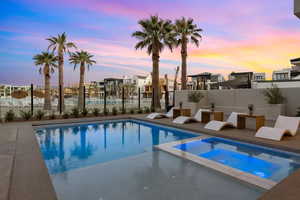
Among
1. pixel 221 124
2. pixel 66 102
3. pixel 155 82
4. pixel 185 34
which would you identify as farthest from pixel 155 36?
pixel 66 102

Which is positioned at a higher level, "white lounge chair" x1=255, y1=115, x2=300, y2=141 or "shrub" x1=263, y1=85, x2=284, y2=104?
"shrub" x1=263, y1=85, x2=284, y2=104

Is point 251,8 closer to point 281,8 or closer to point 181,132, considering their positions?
point 281,8

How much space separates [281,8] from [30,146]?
14.0 meters

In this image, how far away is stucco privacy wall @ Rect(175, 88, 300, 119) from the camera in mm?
9062

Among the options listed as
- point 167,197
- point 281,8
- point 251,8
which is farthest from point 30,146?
point 281,8

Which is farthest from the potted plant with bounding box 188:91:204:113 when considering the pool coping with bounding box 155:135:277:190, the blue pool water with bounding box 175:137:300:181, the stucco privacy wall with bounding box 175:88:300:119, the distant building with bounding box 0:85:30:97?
the distant building with bounding box 0:85:30:97

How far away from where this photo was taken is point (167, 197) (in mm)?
2898

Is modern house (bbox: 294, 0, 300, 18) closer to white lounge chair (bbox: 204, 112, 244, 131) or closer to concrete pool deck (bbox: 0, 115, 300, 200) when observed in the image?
concrete pool deck (bbox: 0, 115, 300, 200)

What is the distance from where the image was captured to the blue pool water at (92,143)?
4.75 meters

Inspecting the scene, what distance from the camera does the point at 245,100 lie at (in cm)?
1087

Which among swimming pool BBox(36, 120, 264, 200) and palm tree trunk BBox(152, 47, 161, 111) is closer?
swimming pool BBox(36, 120, 264, 200)

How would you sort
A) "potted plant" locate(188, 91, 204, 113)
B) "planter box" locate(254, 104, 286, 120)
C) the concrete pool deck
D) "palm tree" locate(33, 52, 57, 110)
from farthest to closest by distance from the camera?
"palm tree" locate(33, 52, 57, 110), "potted plant" locate(188, 91, 204, 113), "planter box" locate(254, 104, 286, 120), the concrete pool deck

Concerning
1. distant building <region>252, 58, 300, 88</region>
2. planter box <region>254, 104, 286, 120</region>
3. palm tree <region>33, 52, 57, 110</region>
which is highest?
palm tree <region>33, 52, 57, 110</region>

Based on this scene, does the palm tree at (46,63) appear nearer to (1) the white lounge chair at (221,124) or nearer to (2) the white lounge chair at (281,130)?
(1) the white lounge chair at (221,124)
